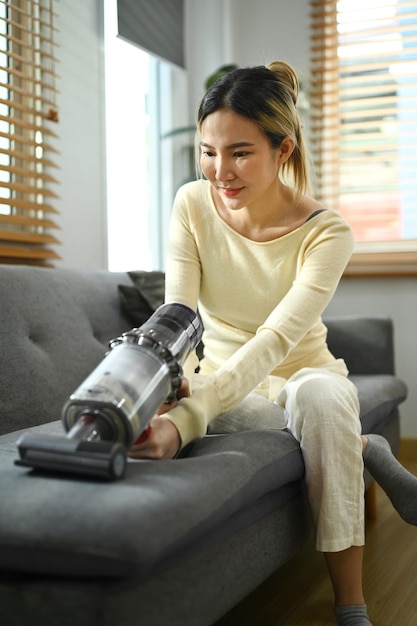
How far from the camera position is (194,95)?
11.1 feet

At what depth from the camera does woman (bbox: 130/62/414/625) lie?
4.30ft

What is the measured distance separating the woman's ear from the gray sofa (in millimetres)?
590

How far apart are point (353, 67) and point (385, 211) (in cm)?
60

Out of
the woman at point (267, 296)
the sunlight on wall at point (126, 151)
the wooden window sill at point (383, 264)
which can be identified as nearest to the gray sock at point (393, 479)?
the woman at point (267, 296)

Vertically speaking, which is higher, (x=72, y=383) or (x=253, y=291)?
(x=253, y=291)

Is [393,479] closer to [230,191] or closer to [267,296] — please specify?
[267,296]

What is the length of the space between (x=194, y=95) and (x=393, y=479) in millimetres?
2329

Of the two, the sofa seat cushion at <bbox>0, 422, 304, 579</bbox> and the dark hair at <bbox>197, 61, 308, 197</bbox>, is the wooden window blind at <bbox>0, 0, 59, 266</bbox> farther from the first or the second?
the sofa seat cushion at <bbox>0, 422, 304, 579</bbox>

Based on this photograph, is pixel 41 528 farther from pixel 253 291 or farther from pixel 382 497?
pixel 382 497

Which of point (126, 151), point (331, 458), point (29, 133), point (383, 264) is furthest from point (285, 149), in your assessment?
point (383, 264)

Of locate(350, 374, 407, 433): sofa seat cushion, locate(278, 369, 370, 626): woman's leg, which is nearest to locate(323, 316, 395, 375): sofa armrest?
locate(350, 374, 407, 433): sofa seat cushion

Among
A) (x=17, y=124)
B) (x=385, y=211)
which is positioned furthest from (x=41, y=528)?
(x=385, y=211)

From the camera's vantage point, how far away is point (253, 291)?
1647 mm

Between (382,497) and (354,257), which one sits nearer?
(382,497)
